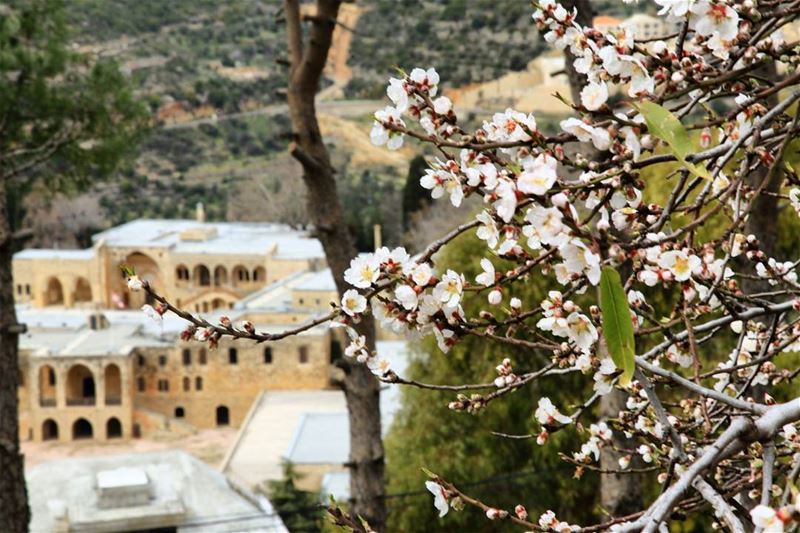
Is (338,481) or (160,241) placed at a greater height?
(160,241)

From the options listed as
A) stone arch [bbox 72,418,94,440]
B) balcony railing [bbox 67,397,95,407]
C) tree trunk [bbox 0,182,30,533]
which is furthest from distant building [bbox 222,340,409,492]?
tree trunk [bbox 0,182,30,533]

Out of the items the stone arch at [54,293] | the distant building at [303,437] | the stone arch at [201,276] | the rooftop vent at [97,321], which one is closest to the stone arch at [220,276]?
the stone arch at [201,276]

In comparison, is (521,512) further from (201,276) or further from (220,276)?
(201,276)

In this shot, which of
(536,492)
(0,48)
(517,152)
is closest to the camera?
(517,152)

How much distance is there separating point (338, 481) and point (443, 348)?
1425cm

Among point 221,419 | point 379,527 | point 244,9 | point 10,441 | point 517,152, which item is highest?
point 244,9

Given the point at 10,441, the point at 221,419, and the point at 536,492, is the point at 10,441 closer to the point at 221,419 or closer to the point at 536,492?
the point at 536,492

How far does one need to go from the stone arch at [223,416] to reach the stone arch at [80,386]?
3229 millimetres

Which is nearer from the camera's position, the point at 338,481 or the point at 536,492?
the point at 536,492

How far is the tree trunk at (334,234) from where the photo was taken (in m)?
6.13

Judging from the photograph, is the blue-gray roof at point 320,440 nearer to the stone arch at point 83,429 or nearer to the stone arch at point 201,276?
the stone arch at point 83,429

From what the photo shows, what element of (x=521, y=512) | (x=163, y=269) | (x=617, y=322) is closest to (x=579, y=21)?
(x=521, y=512)

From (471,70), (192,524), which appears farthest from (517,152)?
(471,70)

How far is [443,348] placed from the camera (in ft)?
6.75
